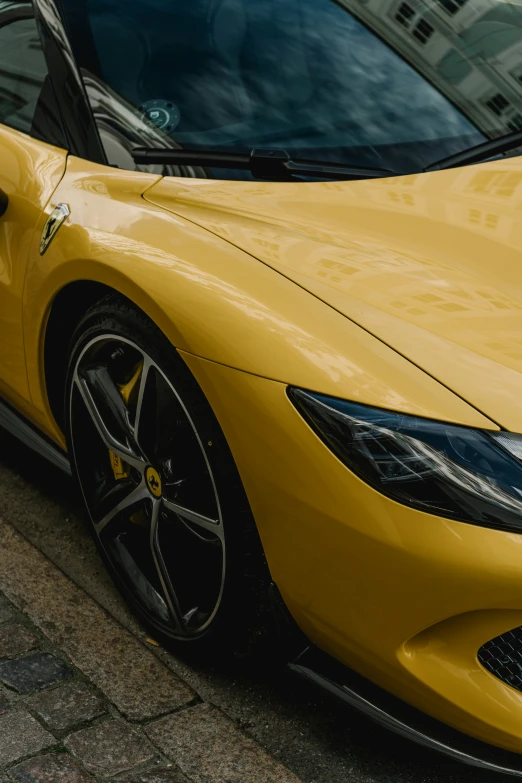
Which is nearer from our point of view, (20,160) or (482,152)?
(482,152)

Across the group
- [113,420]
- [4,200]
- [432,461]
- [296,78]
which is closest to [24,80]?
[4,200]

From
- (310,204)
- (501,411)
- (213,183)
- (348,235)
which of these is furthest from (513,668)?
(213,183)

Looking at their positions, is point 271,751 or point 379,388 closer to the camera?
point 379,388

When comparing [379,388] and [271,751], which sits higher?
[379,388]

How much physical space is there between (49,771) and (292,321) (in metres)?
1.00

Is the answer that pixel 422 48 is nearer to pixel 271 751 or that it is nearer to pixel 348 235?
pixel 348 235

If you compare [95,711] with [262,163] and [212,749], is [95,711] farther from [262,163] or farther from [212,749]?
[262,163]

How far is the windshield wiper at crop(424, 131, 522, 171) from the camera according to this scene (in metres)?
2.61

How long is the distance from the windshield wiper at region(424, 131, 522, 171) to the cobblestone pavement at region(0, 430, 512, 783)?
1330 mm

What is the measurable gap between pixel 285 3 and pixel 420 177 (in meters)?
0.73

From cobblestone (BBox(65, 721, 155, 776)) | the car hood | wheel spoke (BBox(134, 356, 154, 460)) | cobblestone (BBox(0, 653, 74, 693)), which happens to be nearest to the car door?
the car hood

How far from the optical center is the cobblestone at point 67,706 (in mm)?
2154

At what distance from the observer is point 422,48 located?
2.87m

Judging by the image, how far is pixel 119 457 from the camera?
→ 8.18ft
